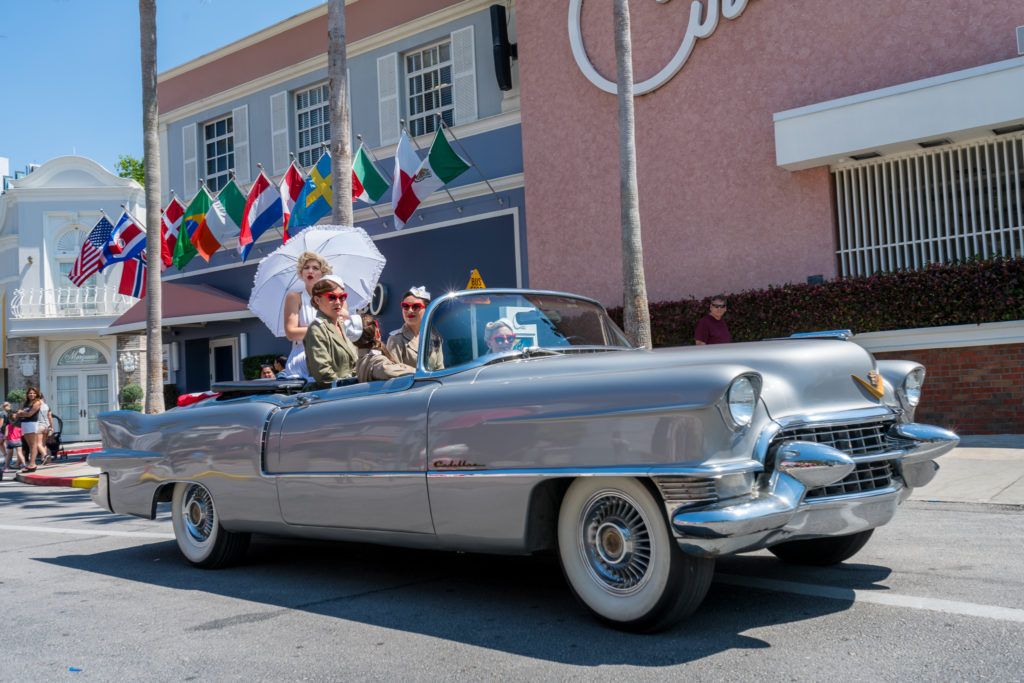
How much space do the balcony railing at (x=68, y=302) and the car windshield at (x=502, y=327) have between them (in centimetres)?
2657

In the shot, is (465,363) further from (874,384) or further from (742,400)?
(874,384)

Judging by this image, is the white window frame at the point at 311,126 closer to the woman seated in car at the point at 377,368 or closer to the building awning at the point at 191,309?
the building awning at the point at 191,309

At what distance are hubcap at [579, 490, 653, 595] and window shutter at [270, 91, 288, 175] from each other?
1803cm

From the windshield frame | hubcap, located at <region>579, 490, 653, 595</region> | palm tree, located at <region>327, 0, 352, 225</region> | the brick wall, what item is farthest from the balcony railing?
hubcap, located at <region>579, 490, 653, 595</region>

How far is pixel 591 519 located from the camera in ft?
12.9

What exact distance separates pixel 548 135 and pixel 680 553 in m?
12.9

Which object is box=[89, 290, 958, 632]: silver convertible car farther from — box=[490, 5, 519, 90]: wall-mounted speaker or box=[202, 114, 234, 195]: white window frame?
box=[202, 114, 234, 195]: white window frame

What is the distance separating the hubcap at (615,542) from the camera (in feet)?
12.4

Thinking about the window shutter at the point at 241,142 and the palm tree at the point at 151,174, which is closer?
the palm tree at the point at 151,174

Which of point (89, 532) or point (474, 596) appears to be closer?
point (474, 596)

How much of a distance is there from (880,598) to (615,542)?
51.3 inches

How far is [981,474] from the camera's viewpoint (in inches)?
324

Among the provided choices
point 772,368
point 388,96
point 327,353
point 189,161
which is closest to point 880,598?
point 772,368

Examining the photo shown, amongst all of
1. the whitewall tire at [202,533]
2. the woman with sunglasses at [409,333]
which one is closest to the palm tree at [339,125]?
the woman with sunglasses at [409,333]
